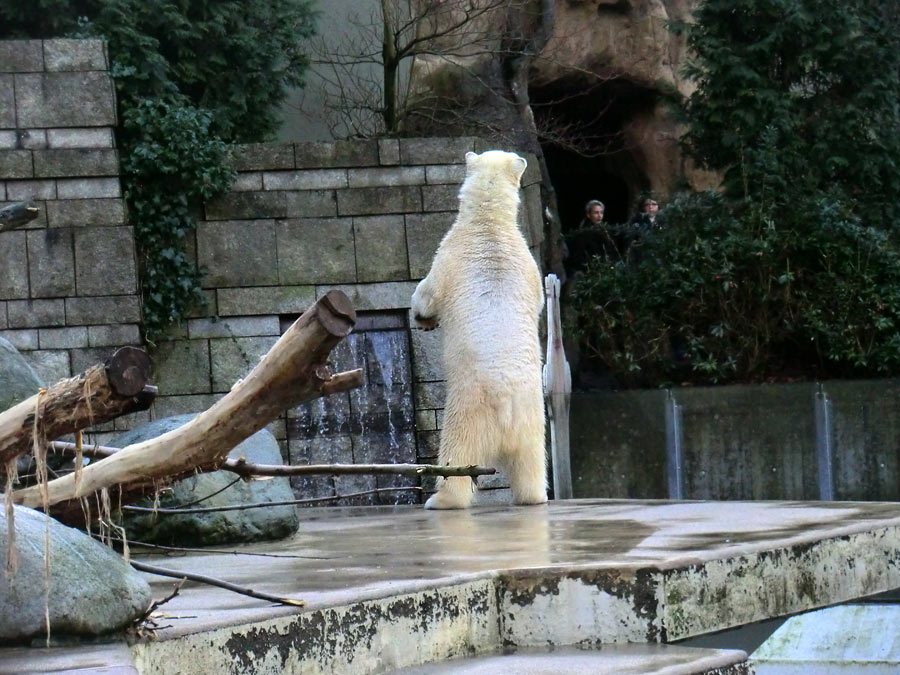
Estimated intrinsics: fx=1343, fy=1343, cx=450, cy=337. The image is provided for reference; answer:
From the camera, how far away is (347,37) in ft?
38.8

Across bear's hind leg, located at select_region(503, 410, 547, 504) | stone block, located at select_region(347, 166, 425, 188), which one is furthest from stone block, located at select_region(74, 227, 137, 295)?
bear's hind leg, located at select_region(503, 410, 547, 504)

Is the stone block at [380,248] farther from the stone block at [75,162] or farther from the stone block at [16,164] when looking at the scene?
the stone block at [16,164]

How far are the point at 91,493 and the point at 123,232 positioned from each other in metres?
5.24

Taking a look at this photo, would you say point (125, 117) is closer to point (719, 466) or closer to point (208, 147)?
point (208, 147)

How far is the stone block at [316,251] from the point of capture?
9.30 meters

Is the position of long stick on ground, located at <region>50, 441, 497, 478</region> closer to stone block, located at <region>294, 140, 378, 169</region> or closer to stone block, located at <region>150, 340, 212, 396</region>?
stone block, located at <region>150, 340, 212, 396</region>

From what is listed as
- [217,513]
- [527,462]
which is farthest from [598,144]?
[217,513]

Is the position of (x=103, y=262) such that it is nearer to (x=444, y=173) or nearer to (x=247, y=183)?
(x=247, y=183)

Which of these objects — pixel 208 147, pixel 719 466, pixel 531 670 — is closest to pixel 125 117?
pixel 208 147

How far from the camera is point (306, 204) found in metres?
9.33

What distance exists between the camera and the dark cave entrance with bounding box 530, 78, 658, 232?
47.7 ft

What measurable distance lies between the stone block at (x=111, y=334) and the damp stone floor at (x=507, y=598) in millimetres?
3586

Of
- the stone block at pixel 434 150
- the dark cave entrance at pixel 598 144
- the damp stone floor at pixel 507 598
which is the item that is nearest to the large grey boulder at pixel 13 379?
the damp stone floor at pixel 507 598

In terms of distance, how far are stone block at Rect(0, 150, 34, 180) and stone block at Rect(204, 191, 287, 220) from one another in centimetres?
119
